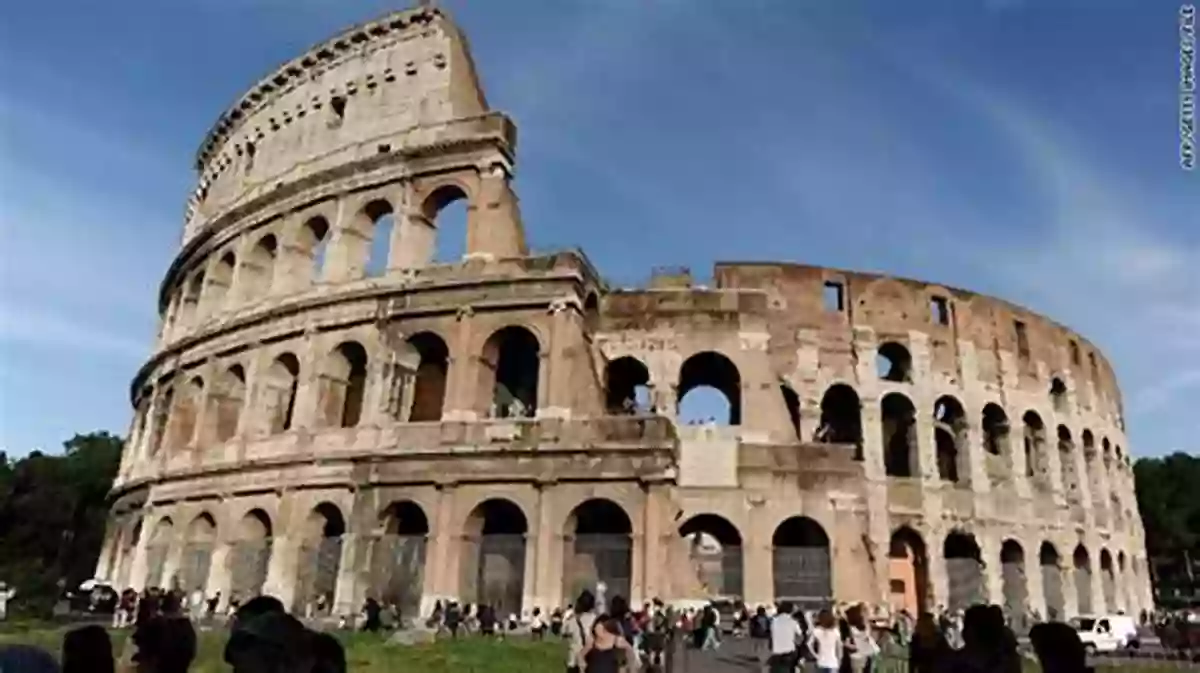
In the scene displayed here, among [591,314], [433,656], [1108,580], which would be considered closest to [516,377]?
[591,314]

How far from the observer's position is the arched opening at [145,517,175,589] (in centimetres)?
2427

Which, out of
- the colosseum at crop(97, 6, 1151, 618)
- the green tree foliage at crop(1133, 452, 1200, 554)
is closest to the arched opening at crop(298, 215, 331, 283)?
the colosseum at crop(97, 6, 1151, 618)

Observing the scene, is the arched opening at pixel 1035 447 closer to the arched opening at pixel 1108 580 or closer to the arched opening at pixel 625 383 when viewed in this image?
the arched opening at pixel 1108 580

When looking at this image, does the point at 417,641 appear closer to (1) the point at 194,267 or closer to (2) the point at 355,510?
(2) the point at 355,510

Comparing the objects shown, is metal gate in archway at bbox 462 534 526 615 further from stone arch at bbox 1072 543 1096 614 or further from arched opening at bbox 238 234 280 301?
stone arch at bbox 1072 543 1096 614

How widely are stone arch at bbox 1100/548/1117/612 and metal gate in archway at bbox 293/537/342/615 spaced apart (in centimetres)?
2473

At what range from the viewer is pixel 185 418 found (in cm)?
2634

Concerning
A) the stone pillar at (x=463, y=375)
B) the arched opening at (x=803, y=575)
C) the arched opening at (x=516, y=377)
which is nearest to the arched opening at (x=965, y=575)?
the arched opening at (x=803, y=575)

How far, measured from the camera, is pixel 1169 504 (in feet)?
159

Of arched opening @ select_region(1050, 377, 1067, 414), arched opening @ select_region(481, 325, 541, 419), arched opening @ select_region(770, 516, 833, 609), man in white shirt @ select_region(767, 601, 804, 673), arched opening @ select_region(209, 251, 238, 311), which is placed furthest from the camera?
arched opening @ select_region(1050, 377, 1067, 414)

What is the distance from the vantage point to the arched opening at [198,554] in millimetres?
22766

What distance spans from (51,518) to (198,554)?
26.3m

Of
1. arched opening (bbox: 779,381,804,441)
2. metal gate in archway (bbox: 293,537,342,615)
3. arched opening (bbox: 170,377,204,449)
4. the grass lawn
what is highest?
arched opening (bbox: 779,381,804,441)

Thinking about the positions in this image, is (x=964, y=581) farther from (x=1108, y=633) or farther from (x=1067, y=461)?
(x=1067, y=461)
